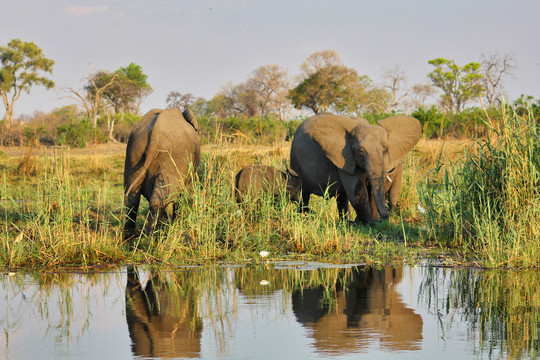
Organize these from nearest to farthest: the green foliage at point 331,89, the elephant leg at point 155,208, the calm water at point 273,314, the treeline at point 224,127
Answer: the calm water at point 273,314 → the elephant leg at point 155,208 → the treeline at point 224,127 → the green foliage at point 331,89

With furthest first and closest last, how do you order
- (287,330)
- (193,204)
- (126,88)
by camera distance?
(126,88)
(193,204)
(287,330)

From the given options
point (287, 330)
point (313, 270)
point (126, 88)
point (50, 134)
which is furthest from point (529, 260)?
point (126, 88)

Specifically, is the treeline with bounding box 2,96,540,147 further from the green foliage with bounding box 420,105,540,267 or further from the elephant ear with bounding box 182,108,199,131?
the green foliage with bounding box 420,105,540,267

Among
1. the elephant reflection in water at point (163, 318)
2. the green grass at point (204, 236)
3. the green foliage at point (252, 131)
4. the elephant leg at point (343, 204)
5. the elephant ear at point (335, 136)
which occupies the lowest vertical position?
the elephant reflection in water at point (163, 318)

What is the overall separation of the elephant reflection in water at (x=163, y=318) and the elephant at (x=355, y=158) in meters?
4.01

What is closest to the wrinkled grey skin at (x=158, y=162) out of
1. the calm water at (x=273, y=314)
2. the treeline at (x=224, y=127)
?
the calm water at (x=273, y=314)

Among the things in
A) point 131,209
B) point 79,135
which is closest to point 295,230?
point 131,209

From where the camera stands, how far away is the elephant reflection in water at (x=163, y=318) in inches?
160

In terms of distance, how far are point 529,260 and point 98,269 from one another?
13.4ft

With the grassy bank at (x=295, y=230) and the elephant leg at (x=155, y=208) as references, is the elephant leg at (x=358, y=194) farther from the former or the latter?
the elephant leg at (x=155, y=208)

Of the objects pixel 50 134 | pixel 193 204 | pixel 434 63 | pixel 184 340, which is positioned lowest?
pixel 184 340

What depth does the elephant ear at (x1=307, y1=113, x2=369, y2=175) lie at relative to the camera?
10.0 metres

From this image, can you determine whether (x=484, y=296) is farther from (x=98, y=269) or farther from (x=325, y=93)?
(x=325, y=93)

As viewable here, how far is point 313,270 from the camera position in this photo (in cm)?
699
